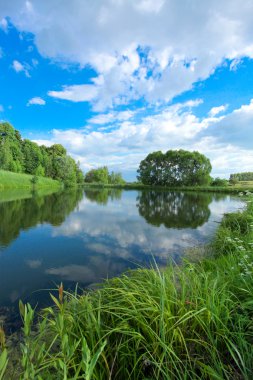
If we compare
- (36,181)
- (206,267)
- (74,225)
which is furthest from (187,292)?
(36,181)

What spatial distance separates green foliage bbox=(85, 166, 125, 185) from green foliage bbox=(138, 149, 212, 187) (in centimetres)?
2398

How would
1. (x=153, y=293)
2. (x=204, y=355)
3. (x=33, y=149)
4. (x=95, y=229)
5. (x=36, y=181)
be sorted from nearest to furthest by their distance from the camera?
(x=204, y=355) < (x=153, y=293) < (x=95, y=229) < (x=36, y=181) < (x=33, y=149)

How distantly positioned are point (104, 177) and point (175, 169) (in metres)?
39.2

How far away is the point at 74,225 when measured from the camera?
11562 mm

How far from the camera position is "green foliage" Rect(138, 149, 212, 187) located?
225 feet

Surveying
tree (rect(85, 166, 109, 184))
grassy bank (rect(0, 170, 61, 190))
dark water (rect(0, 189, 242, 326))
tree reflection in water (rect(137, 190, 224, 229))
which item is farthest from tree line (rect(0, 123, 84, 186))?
dark water (rect(0, 189, 242, 326))

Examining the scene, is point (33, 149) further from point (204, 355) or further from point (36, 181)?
point (204, 355)

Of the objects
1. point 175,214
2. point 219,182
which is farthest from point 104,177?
point 175,214

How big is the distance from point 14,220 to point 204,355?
39.3ft

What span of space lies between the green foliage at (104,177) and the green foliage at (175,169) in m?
24.0

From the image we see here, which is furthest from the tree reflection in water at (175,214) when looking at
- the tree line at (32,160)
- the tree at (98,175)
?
the tree at (98,175)

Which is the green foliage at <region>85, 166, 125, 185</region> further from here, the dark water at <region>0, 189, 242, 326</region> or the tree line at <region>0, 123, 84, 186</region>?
the dark water at <region>0, 189, 242, 326</region>

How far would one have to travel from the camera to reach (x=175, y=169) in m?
73.4

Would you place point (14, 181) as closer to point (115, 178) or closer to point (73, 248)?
point (73, 248)
